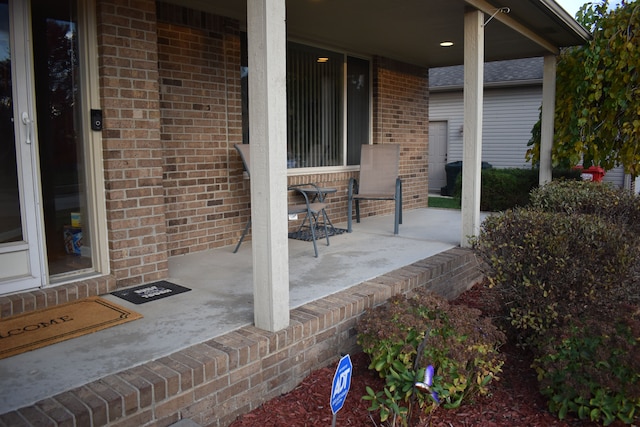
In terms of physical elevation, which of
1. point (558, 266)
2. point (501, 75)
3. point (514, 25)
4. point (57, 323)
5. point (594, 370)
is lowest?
point (594, 370)

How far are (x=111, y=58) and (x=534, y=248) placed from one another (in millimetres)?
2930

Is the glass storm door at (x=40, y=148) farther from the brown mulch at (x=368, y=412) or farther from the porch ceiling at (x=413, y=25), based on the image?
the brown mulch at (x=368, y=412)

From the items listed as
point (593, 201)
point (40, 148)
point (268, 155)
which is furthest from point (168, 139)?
point (593, 201)

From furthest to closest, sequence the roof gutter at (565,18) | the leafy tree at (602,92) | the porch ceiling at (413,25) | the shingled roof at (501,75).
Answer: the shingled roof at (501,75) → the leafy tree at (602,92) → the roof gutter at (565,18) → the porch ceiling at (413,25)

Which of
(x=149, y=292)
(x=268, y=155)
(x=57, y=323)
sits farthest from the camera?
(x=149, y=292)

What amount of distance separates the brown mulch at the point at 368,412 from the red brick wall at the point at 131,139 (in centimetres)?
154

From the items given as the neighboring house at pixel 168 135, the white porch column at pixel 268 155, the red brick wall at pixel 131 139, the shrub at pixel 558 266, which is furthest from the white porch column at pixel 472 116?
the red brick wall at pixel 131 139

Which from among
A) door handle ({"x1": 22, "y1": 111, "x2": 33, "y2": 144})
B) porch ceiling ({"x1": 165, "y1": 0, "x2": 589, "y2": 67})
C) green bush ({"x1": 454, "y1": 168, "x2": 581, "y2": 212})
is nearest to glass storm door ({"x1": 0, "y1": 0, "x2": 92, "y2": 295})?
door handle ({"x1": 22, "y1": 111, "x2": 33, "y2": 144})

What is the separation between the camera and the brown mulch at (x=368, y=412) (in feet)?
8.07

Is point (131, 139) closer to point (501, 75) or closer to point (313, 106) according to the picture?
point (313, 106)

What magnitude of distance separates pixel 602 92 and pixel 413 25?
272 cm

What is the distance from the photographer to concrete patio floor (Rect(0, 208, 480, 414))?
222cm

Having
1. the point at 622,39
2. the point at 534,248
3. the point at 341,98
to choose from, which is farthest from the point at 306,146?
the point at 622,39

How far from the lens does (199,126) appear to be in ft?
15.1
